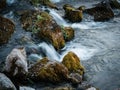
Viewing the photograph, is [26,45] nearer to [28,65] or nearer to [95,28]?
[28,65]

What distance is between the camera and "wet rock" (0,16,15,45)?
A: 37.8 feet

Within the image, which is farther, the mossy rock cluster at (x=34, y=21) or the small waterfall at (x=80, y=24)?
the small waterfall at (x=80, y=24)

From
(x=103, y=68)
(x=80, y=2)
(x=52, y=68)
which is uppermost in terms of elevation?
(x=52, y=68)

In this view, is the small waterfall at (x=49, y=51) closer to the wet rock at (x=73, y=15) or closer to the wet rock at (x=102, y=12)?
the wet rock at (x=73, y=15)

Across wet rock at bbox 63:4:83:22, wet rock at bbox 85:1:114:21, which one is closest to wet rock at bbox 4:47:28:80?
wet rock at bbox 63:4:83:22

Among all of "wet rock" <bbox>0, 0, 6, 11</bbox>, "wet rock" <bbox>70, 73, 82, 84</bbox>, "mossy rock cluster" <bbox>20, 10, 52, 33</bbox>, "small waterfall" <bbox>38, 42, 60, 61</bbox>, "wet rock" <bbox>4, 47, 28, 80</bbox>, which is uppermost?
"wet rock" <bbox>4, 47, 28, 80</bbox>

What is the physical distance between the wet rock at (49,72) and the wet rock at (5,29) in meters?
2.74

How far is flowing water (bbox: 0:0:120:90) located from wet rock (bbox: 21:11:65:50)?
27 cm

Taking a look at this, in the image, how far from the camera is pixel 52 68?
29.8ft

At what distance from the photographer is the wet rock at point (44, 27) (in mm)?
11906

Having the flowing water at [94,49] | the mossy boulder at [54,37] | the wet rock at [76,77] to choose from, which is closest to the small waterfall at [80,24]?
the flowing water at [94,49]

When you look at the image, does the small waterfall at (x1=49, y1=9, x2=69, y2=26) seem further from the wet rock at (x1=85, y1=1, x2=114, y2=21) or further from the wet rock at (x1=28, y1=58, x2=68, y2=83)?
the wet rock at (x1=28, y1=58, x2=68, y2=83)

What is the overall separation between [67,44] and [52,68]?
370 cm

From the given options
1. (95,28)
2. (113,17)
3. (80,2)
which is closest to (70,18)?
(95,28)
